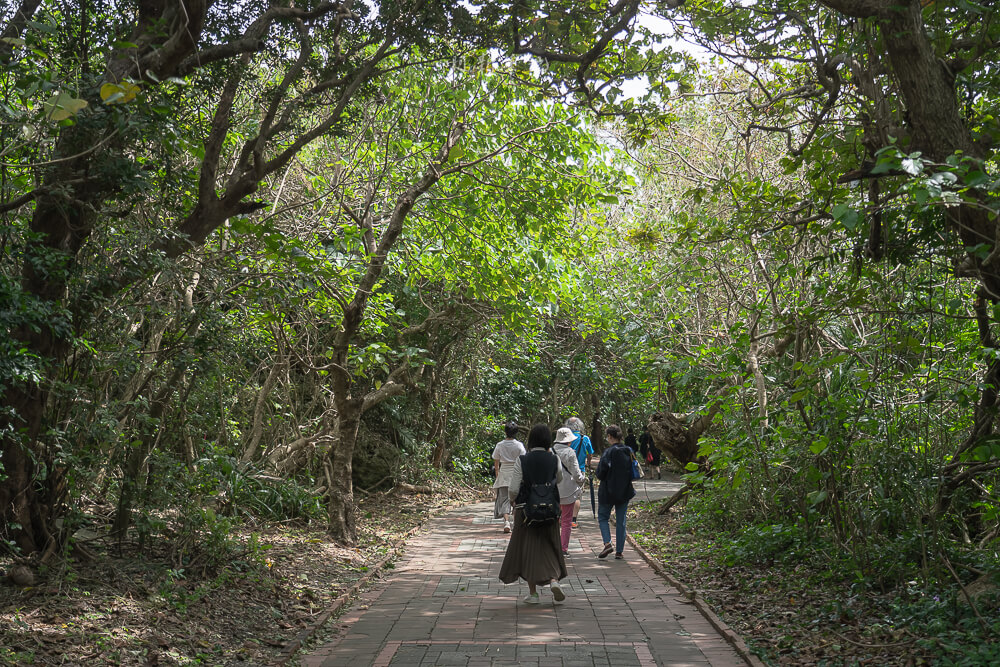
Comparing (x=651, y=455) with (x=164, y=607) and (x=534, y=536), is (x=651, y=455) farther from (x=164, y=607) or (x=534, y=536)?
(x=164, y=607)

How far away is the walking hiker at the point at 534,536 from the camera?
855cm

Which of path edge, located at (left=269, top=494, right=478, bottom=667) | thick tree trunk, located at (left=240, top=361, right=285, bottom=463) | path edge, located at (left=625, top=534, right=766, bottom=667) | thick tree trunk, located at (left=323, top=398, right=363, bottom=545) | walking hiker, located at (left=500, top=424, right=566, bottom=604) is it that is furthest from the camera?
thick tree trunk, located at (left=240, top=361, right=285, bottom=463)

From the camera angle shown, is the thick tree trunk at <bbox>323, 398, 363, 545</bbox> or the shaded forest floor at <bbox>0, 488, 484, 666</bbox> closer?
the shaded forest floor at <bbox>0, 488, 484, 666</bbox>

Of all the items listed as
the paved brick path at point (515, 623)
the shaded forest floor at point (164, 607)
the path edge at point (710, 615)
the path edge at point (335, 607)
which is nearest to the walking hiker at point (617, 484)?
the paved brick path at point (515, 623)

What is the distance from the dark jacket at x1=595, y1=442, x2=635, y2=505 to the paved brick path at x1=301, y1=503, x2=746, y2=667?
2.90ft

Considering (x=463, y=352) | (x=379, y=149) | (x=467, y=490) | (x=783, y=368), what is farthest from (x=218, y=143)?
(x=467, y=490)

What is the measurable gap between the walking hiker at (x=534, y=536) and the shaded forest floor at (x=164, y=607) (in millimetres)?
1979

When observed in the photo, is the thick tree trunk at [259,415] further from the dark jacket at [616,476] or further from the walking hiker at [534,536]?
the walking hiker at [534,536]

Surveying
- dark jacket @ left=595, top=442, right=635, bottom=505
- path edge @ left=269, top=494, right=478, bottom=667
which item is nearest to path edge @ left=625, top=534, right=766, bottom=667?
dark jacket @ left=595, top=442, right=635, bottom=505

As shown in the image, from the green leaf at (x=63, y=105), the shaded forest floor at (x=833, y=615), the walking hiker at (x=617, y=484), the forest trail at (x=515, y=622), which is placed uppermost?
the green leaf at (x=63, y=105)

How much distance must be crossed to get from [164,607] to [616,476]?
607 cm

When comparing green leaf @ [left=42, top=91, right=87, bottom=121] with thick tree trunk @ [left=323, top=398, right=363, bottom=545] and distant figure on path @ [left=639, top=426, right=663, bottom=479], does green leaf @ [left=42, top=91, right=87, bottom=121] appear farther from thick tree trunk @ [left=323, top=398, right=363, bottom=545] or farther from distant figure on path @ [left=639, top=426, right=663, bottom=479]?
distant figure on path @ [left=639, top=426, right=663, bottom=479]

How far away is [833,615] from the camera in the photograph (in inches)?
285

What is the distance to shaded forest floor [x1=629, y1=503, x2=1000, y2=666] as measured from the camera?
5902 millimetres
